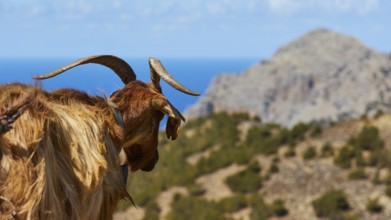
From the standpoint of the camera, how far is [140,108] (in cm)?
659

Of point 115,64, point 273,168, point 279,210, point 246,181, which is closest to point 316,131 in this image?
point 273,168

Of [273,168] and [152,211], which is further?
[273,168]

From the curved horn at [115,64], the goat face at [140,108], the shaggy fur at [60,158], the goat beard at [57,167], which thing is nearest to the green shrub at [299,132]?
the goat face at [140,108]

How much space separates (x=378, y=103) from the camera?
174 ft

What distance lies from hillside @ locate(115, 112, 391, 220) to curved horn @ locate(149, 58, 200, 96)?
18.2 meters

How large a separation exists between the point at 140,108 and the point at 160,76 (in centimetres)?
35

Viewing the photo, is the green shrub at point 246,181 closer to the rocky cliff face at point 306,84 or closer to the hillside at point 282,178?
the hillside at point 282,178

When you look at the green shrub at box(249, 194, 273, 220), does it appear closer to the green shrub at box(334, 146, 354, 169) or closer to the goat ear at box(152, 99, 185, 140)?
the green shrub at box(334, 146, 354, 169)

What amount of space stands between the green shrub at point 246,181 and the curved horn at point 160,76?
20.9m

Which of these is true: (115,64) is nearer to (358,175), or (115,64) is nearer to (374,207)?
(374,207)

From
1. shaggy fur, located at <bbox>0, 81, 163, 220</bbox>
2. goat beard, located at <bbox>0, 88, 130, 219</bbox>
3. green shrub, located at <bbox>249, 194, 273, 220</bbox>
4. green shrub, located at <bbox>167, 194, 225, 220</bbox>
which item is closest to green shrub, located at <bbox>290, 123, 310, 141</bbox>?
green shrub, located at <bbox>249, 194, 273, 220</bbox>

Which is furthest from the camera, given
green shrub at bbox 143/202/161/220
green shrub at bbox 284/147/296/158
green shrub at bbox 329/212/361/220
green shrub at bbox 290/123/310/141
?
green shrub at bbox 290/123/310/141

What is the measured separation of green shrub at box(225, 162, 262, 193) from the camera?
90.0 feet

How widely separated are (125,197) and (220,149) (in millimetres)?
27801
